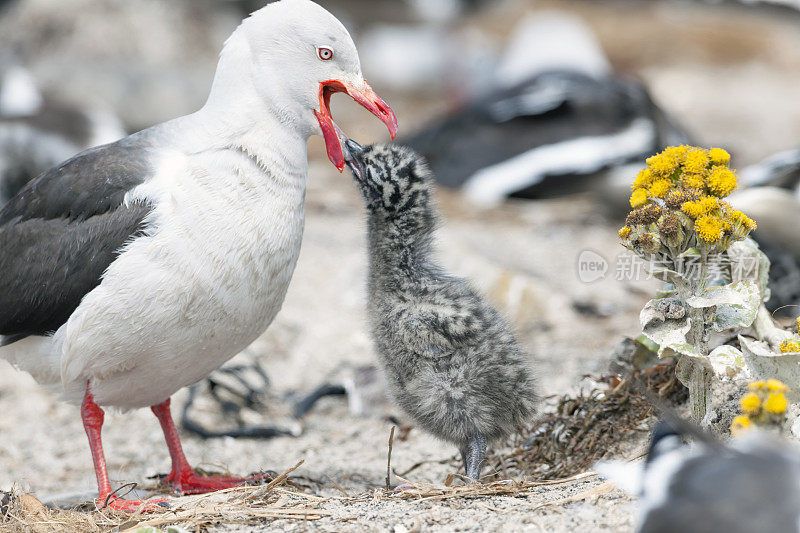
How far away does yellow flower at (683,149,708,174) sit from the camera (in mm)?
3311

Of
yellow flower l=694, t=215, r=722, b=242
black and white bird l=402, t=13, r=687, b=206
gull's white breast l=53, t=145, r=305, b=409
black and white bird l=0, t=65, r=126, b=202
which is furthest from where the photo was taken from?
black and white bird l=402, t=13, r=687, b=206

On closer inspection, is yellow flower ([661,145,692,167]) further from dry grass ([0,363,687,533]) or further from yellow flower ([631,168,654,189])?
dry grass ([0,363,687,533])

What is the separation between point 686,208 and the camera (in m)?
3.23

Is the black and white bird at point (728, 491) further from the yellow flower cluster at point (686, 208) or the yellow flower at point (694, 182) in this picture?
the yellow flower at point (694, 182)

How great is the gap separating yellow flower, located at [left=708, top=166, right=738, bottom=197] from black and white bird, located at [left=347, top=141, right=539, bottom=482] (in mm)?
1048

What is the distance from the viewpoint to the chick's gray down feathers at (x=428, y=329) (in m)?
3.78

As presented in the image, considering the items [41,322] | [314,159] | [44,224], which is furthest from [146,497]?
[314,159]

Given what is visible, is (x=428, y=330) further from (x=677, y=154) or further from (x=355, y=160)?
(x=677, y=154)

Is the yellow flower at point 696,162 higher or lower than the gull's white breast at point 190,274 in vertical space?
higher

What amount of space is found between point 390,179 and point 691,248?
1.26 m

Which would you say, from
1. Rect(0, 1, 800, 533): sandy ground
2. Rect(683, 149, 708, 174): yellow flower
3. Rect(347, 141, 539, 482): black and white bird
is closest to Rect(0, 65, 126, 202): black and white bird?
Rect(0, 1, 800, 533): sandy ground

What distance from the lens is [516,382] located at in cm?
385

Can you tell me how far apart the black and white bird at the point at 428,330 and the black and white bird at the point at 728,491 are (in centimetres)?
125

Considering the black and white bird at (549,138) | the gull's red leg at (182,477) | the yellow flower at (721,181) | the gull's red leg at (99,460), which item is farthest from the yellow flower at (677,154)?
the black and white bird at (549,138)
